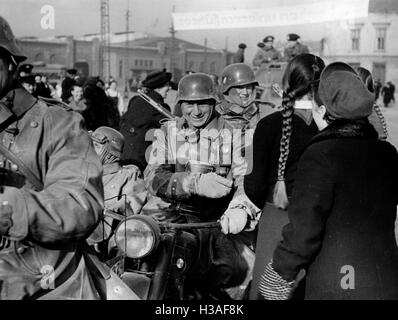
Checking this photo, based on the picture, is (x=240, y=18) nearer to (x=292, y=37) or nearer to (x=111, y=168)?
(x=292, y=37)

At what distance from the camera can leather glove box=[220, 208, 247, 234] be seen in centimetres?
359

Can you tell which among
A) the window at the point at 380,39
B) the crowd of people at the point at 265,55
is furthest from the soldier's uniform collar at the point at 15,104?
the window at the point at 380,39

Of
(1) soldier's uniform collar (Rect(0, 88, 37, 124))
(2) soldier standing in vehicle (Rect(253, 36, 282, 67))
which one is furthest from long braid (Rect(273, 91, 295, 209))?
(2) soldier standing in vehicle (Rect(253, 36, 282, 67))

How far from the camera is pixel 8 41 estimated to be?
214 cm

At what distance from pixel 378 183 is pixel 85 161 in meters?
1.15

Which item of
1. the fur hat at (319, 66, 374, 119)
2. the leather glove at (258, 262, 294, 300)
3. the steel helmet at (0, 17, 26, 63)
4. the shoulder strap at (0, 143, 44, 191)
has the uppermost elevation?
the steel helmet at (0, 17, 26, 63)

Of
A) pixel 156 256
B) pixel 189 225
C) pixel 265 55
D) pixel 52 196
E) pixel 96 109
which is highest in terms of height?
pixel 52 196

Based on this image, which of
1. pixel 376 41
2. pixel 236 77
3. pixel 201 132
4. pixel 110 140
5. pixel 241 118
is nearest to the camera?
pixel 201 132

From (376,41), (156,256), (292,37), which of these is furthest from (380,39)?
(156,256)

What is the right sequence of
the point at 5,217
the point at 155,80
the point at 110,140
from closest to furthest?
the point at 5,217 → the point at 110,140 → the point at 155,80

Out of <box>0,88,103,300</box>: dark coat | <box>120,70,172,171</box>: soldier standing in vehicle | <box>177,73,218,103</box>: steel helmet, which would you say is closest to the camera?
<box>0,88,103,300</box>: dark coat

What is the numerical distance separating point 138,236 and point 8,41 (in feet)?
4.75

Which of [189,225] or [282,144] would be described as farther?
[189,225]

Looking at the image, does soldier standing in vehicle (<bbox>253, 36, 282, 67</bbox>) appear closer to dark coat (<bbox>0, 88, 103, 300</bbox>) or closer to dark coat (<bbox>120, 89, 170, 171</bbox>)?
dark coat (<bbox>120, 89, 170, 171</bbox>)
